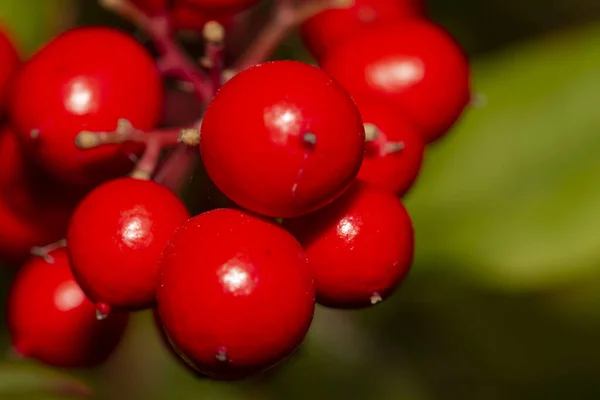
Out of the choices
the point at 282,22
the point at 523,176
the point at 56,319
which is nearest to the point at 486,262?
the point at 523,176

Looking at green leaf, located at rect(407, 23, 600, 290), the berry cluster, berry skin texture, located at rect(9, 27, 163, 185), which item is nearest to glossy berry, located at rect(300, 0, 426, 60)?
the berry cluster

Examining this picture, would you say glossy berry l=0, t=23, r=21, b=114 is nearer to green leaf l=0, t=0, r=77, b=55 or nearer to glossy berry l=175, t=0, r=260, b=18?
glossy berry l=175, t=0, r=260, b=18

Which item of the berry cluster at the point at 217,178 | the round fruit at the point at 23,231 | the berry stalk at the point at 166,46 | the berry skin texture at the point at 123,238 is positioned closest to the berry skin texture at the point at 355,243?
the berry cluster at the point at 217,178

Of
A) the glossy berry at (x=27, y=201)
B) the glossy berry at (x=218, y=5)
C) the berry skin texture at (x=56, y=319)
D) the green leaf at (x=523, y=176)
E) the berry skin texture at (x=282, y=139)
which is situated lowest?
the green leaf at (x=523, y=176)

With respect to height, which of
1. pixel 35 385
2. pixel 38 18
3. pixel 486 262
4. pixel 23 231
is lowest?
pixel 35 385

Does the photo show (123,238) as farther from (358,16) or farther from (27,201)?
(358,16)

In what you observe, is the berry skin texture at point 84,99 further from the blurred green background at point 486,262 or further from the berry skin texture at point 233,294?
the blurred green background at point 486,262
